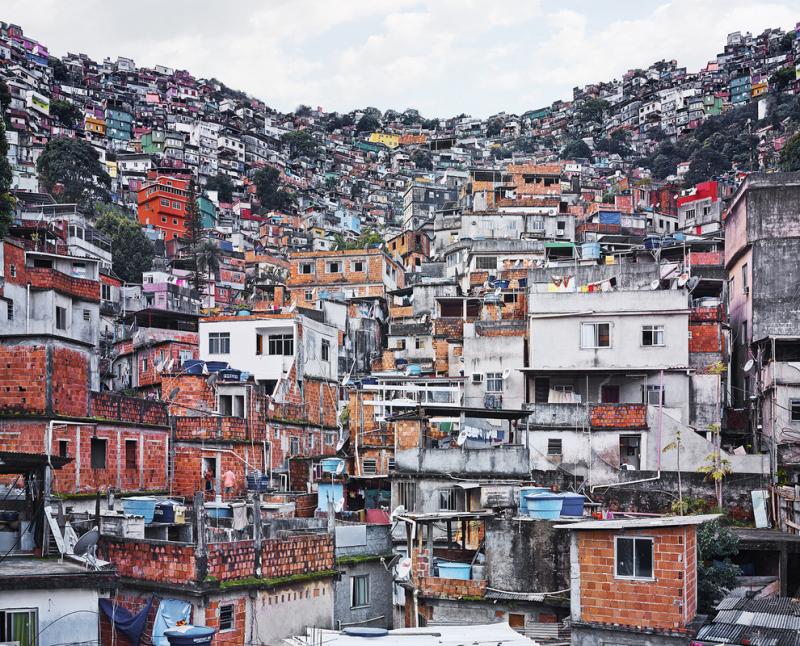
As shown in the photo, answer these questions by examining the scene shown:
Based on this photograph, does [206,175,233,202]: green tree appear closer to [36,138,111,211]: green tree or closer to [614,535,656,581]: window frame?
[36,138,111,211]: green tree

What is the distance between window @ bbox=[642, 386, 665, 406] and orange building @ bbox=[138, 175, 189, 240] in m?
72.3

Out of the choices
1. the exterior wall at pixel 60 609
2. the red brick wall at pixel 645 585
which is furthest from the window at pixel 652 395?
the exterior wall at pixel 60 609

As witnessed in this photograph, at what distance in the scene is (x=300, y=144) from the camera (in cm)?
17712

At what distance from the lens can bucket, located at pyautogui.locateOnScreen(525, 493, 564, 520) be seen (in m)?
24.4

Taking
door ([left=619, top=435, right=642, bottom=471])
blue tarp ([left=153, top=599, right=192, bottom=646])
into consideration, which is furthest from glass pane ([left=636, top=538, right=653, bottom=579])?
door ([left=619, top=435, right=642, bottom=471])

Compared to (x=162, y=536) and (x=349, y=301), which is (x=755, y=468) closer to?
(x=162, y=536)

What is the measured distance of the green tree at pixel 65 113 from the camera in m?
141

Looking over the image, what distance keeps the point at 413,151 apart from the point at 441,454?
481ft

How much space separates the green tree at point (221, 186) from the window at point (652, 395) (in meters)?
105

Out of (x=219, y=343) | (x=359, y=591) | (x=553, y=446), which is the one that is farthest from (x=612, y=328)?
(x=359, y=591)

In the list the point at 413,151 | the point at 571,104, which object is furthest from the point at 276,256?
the point at 571,104

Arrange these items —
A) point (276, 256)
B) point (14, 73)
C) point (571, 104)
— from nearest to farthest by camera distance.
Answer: point (276, 256) < point (14, 73) < point (571, 104)

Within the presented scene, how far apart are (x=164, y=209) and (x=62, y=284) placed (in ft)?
244

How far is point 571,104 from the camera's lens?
19712 centimetres
